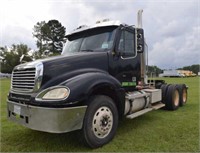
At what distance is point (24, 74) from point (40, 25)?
6101cm

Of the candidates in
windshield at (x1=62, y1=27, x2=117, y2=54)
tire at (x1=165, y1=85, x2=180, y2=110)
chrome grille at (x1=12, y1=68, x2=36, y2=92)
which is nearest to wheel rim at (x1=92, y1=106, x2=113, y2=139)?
chrome grille at (x1=12, y1=68, x2=36, y2=92)

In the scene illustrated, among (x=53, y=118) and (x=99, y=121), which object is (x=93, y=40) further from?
(x=53, y=118)

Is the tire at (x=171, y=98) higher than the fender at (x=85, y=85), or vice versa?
the fender at (x=85, y=85)

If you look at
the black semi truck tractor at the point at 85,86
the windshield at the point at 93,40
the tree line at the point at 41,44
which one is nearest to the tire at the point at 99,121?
the black semi truck tractor at the point at 85,86

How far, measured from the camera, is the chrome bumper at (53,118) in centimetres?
341

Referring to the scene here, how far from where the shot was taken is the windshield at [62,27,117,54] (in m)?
4.93

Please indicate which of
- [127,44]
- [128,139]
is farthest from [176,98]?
[128,139]

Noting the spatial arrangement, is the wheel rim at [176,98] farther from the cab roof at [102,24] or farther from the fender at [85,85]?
the fender at [85,85]

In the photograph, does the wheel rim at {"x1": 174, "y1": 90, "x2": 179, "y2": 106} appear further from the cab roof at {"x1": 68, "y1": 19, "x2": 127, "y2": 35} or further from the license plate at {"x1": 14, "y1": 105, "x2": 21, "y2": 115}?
the license plate at {"x1": 14, "y1": 105, "x2": 21, "y2": 115}

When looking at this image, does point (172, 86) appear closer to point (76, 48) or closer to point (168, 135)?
point (168, 135)

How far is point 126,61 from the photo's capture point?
527 cm

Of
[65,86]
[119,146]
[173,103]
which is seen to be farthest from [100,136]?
[173,103]

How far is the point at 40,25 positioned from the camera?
61.2 meters

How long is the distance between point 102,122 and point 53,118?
3.30 ft
